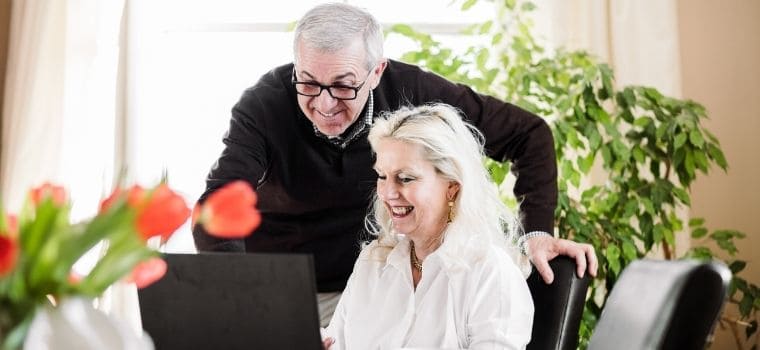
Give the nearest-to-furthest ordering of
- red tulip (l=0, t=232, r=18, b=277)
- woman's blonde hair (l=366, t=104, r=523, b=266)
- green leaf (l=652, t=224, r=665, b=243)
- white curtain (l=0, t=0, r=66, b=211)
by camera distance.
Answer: red tulip (l=0, t=232, r=18, b=277) → woman's blonde hair (l=366, t=104, r=523, b=266) → green leaf (l=652, t=224, r=665, b=243) → white curtain (l=0, t=0, r=66, b=211)

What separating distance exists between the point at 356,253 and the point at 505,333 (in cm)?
72

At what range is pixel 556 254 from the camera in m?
1.91

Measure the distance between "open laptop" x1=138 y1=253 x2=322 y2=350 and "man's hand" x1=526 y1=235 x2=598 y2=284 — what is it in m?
0.89

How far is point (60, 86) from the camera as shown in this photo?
3.52 metres

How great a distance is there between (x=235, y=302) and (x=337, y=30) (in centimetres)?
114

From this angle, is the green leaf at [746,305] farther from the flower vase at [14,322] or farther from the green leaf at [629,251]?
the flower vase at [14,322]

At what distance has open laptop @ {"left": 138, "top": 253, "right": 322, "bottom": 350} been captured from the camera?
3.52 ft

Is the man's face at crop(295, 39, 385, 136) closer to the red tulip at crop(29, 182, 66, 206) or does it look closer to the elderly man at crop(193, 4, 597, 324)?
the elderly man at crop(193, 4, 597, 324)

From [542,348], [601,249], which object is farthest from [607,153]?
[542,348]

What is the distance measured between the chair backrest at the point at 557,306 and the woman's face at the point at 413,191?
0.88ft

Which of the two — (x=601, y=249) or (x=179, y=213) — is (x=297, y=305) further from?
(x=601, y=249)

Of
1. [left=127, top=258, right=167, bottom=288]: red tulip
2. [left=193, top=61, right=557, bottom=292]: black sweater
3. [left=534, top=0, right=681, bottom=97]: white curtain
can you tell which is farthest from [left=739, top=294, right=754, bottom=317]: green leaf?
[left=127, top=258, right=167, bottom=288]: red tulip

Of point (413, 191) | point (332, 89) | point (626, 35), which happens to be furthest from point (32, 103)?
point (626, 35)

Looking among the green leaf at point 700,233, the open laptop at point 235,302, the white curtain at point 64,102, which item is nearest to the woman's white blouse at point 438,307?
the open laptop at point 235,302
